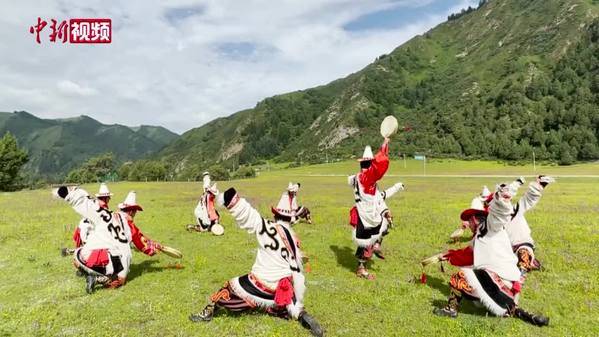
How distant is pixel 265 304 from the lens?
8.13 metres

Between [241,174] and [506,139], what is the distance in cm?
9147

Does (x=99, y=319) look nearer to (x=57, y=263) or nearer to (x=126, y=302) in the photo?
(x=126, y=302)

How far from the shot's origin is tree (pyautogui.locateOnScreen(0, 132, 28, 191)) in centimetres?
6831

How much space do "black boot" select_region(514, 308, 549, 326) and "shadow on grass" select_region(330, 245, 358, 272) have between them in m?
5.18

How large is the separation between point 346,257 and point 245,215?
25.0 feet

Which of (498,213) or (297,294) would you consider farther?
(297,294)

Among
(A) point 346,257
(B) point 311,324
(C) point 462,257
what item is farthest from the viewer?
(A) point 346,257

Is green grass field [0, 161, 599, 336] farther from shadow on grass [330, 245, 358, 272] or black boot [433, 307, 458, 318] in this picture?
black boot [433, 307, 458, 318]

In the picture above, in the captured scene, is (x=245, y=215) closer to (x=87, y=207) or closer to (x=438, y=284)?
(x=87, y=207)

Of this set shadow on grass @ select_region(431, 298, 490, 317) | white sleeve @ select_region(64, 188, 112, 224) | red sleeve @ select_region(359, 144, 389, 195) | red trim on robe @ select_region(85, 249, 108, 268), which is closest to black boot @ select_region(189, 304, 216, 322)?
red trim on robe @ select_region(85, 249, 108, 268)

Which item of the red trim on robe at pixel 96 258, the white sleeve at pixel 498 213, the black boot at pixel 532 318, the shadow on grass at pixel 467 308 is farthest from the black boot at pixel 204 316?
the black boot at pixel 532 318

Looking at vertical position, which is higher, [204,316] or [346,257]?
[204,316]

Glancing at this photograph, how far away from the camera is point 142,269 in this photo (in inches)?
500

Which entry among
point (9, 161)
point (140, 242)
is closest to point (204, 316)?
point (140, 242)
